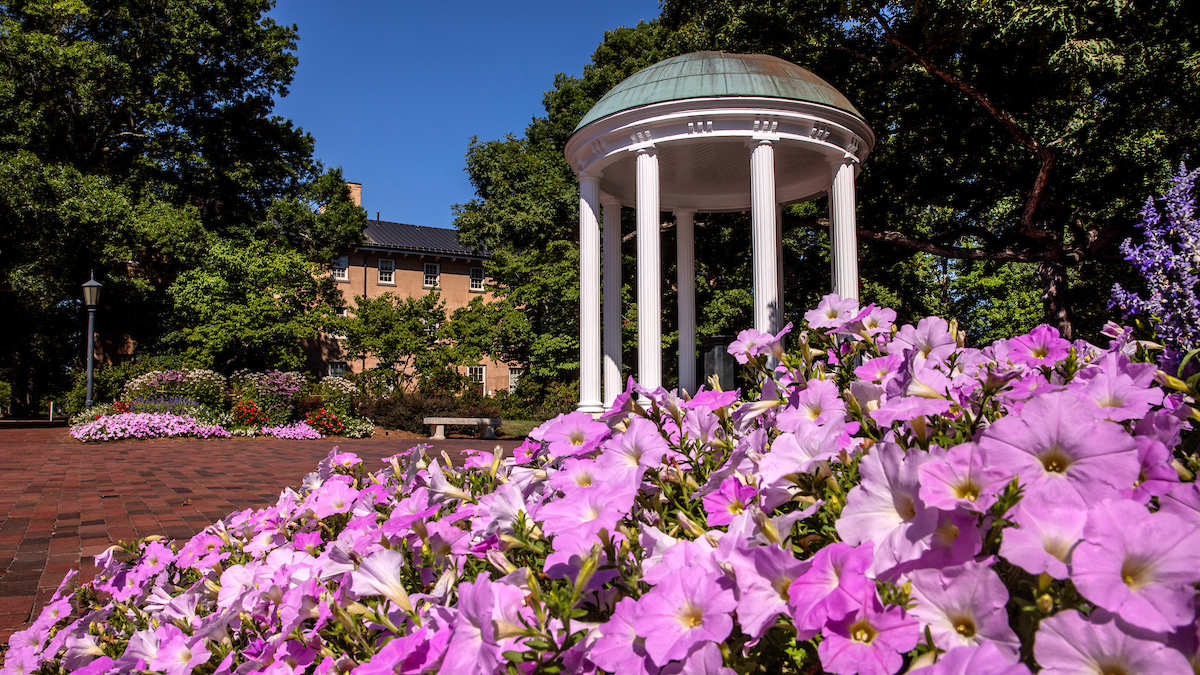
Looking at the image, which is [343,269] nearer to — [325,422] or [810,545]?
[325,422]

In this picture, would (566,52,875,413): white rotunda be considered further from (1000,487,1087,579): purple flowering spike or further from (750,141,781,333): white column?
(1000,487,1087,579): purple flowering spike

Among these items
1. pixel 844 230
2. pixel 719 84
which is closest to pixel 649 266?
pixel 719 84

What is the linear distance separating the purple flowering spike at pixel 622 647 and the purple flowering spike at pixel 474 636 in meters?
0.13

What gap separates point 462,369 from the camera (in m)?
34.2

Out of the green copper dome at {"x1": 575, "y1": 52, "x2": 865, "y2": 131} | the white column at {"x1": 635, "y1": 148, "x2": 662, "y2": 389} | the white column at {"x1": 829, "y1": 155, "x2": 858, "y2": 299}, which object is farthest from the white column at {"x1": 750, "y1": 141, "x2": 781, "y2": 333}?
the white column at {"x1": 635, "y1": 148, "x2": 662, "y2": 389}

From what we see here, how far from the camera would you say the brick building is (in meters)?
32.5

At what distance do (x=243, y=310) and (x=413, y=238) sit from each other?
17426 mm

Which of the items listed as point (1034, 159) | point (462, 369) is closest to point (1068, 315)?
point (1034, 159)

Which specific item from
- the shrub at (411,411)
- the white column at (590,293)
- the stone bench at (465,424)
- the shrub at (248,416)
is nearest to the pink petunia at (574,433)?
the white column at (590,293)

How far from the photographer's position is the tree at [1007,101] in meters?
11.2

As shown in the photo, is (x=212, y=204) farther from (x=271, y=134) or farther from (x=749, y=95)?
(x=749, y=95)

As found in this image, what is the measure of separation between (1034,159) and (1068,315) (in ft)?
12.3

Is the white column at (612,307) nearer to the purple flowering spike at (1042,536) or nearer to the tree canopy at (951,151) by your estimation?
the tree canopy at (951,151)

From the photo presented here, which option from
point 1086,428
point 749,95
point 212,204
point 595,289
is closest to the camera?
point 1086,428
